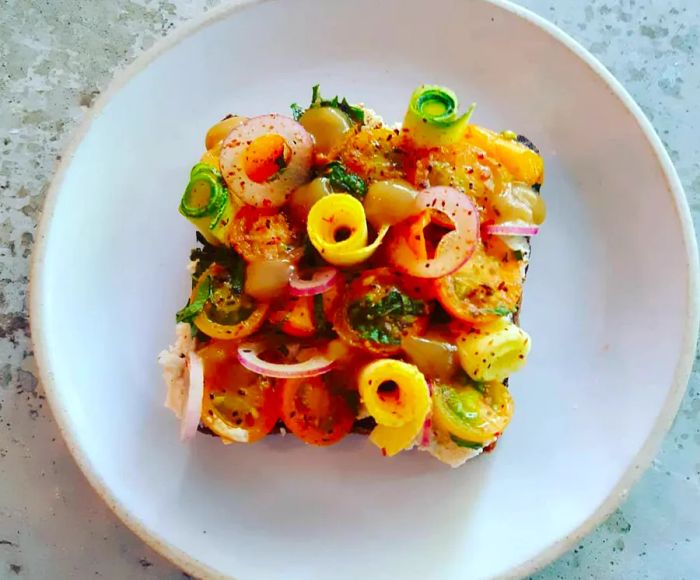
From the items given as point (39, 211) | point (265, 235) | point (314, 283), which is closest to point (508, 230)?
point (314, 283)

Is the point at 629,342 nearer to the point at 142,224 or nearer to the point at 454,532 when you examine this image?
the point at 454,532

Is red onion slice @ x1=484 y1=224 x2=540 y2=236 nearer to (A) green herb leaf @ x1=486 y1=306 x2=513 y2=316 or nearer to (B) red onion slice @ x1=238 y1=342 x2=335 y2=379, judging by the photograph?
(A) green herb leaf @ x1=486 y1=306 x2=513 y2=316

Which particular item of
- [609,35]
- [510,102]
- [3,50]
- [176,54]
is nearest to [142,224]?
[176,54]

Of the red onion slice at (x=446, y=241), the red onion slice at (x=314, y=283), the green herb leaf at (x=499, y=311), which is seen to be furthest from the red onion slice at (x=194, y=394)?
the green herb leaf at (x=499, y=311)

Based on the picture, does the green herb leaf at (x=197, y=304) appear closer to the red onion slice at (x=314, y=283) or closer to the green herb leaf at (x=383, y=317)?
the red onion slice at (x=314, y=283)

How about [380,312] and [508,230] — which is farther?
[508,230]

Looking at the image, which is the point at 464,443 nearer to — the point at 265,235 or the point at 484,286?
the point at 484,286

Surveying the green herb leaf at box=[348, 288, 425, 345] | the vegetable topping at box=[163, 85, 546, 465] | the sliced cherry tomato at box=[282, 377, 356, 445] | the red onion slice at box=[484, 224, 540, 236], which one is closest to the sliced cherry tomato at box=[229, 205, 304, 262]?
the vegetable topping at box=[163, 85, 546, 465]
